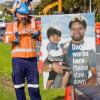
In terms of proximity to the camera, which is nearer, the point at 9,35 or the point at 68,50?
the point at 9,35

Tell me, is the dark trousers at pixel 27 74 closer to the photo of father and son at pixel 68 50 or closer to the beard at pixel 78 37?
the photo of father and son at pixel 68 50

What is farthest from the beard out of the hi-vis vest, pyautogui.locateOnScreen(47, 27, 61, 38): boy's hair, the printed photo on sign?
the hi-vis vest

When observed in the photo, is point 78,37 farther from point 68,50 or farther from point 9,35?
point 9,35

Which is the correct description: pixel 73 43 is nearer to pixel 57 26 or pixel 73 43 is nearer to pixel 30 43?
pixel 57 26

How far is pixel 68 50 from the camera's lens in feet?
36.7

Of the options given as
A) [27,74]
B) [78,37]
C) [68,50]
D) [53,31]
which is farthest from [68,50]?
[27,74]

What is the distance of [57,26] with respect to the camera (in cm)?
1102

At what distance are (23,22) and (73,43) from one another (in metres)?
3.03

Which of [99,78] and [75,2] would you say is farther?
[75,2]

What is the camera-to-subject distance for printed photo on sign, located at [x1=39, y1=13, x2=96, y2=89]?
11.0 meters

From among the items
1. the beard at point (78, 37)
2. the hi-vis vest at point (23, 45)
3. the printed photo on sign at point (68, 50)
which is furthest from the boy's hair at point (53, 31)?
the hi-vis vest at point (23, 45)

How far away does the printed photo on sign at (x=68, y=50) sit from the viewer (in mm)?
11008

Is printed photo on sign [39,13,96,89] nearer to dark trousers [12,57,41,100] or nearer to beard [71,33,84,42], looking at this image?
beard [71,33,84,42]

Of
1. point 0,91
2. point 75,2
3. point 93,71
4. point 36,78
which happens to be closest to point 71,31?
point 93,71
